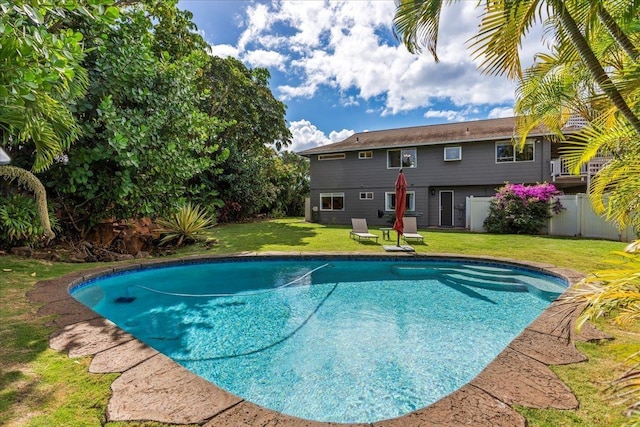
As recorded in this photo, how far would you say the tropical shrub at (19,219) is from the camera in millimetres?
6980

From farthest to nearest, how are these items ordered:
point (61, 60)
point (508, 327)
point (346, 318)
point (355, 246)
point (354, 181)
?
point (354, 181) → point (355, 246) → point (346, 318) → point (508, 327) → point (61, 60)

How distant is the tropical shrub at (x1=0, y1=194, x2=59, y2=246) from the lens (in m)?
6.98

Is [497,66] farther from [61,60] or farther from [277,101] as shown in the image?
[277,101]

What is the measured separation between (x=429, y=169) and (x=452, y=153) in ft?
4.88

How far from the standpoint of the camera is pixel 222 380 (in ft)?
11.9

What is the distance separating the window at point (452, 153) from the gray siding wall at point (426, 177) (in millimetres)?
185

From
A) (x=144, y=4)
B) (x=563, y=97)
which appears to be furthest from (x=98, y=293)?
(x=563, y=97)

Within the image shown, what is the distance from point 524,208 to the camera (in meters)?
13.2

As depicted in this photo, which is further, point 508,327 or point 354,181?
point 354,181

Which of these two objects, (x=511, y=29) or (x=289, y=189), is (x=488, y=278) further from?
(x=289, y=189)

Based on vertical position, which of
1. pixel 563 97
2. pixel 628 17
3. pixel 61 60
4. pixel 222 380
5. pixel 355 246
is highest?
pixel 563 97

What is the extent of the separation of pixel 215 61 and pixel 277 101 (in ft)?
14.6

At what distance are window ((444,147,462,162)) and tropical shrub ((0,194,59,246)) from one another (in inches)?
686

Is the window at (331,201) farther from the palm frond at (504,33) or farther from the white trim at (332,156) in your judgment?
the palm frond at (504,33)
